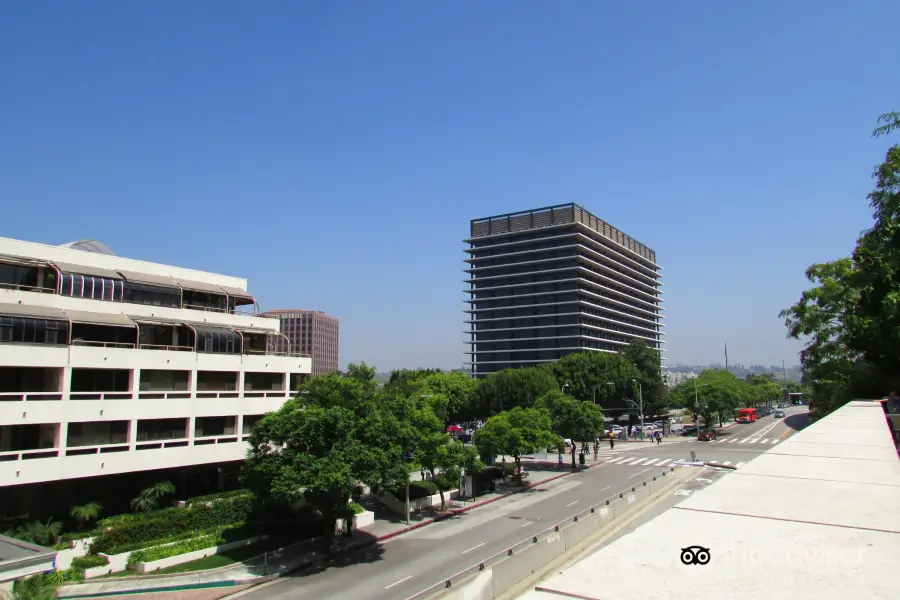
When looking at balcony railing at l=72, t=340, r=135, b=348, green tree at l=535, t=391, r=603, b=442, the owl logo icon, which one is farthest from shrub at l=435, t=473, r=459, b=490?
the owl logo icon

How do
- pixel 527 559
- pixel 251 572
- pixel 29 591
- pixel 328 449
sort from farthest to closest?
pixel 328 449 < pixel 251 572 < pixel 29 591 < pixel 527 559

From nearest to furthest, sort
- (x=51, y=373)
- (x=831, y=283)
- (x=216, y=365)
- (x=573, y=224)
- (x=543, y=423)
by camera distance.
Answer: (x=51, y=373) → (x=831, y=283) → (x=216, y=365) → (x=543, y=423) → (x=573, y=224)

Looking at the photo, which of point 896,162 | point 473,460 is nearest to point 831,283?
point 896,162

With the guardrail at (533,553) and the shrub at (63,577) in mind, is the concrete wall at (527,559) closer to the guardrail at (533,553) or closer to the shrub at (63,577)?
the guardrail at (533,553)

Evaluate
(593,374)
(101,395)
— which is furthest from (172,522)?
(593,374)

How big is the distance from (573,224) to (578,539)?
116 metres

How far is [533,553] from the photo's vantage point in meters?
17.4

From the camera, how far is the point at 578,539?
2334cm

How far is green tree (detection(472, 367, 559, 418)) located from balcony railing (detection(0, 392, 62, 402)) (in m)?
55.6

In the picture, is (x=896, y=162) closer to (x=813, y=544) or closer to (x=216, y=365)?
(x=813, y=544)

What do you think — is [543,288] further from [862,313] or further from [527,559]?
[527,559]

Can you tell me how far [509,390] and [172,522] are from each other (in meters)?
54.4

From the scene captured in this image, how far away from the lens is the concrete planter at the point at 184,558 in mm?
24766

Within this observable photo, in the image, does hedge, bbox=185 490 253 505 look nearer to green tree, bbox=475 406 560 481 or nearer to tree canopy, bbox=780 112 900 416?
green tree, bbox=475 406 560 481
